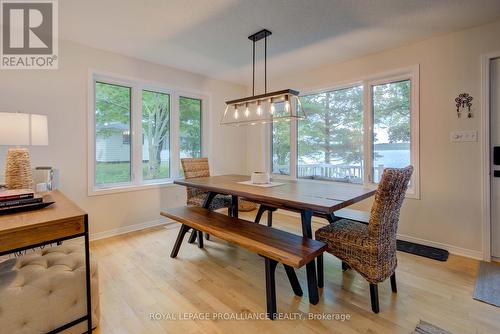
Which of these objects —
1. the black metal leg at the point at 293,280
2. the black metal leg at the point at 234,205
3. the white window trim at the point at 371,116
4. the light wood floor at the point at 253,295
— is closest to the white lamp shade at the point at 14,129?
the light wood floor at the point at 253,295

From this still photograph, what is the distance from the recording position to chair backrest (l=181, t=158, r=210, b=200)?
341 centimetres

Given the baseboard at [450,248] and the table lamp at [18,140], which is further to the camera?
the baseboard at [450,248]

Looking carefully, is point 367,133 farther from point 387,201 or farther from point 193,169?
point 193,169

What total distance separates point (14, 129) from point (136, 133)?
1.73 metres

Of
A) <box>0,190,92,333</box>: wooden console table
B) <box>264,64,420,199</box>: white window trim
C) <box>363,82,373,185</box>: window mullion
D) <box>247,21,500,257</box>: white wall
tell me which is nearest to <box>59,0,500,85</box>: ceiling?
<box>247,21,500,257</box>: white wall

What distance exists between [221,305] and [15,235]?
1342 millimetres

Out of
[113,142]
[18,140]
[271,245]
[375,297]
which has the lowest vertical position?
[375,297]

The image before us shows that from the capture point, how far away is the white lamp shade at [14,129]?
1831mm

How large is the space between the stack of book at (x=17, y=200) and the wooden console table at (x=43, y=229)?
52mm

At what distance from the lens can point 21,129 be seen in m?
1.90

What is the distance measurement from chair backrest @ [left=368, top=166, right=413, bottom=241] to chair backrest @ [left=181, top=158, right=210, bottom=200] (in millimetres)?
2329

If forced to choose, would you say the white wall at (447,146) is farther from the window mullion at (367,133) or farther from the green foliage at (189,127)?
the green foliage at (189,127)

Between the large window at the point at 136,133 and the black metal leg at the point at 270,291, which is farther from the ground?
the large window at the point at 136,133

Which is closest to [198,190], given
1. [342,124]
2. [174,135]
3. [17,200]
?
[174,135]
